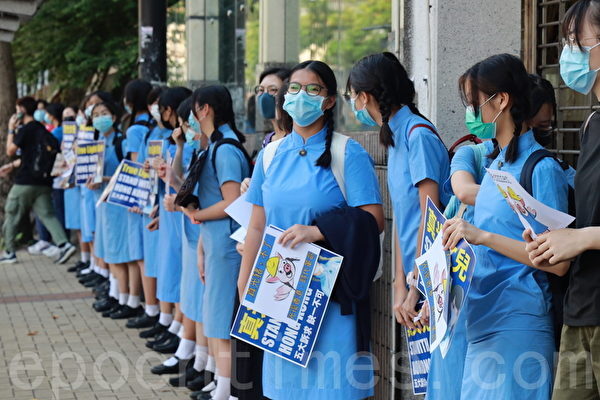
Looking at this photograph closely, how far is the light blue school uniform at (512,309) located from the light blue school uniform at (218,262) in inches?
103

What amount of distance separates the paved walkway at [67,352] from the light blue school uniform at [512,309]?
365 cm

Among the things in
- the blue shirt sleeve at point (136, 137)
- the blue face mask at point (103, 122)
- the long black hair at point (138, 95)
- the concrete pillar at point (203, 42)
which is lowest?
the blue shirt sleeve at point (136, 137)

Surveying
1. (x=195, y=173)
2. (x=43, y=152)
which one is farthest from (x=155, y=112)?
(x=43, y=152)

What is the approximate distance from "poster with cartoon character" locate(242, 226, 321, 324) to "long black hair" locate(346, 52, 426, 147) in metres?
0.62

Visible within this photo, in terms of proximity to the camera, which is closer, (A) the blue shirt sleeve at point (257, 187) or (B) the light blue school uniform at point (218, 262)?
(A) the blue shirt sleeve at point (257, 187)

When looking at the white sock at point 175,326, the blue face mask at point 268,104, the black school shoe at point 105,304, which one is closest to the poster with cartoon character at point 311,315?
the blue face mask at point 268,104

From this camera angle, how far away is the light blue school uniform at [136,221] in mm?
8641

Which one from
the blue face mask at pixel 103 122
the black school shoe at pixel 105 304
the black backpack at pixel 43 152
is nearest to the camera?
the blue face mask at pixel 103 122

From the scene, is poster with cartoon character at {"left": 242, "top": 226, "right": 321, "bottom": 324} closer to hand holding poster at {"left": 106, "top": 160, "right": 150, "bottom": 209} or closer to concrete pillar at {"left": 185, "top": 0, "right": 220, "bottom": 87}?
hand holding poster at {"left": 106, "top": 160, "right": 150, "bottom": 209}

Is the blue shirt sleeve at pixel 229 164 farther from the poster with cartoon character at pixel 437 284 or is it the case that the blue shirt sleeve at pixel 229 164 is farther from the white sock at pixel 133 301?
the white sock at pixel 133 301

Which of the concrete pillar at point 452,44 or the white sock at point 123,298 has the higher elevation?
the concrete pillar at point 452,44

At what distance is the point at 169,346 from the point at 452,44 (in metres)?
3.93

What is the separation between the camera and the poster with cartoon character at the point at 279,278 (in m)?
4.05

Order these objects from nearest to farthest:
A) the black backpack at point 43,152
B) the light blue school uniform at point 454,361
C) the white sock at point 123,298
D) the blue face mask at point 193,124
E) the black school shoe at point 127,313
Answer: the light blue school uniform at point 454,361 → the blue face mask at point 193,124 → the black school shoe at point 127,313 → the white sock at point 123,298 → the black backpack at point 43,152
